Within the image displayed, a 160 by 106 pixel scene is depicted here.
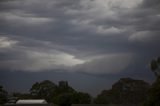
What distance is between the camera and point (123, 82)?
7781cm

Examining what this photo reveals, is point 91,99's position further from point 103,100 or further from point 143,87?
point 143,87

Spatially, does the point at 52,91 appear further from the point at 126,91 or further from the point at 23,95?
the point at 126,91

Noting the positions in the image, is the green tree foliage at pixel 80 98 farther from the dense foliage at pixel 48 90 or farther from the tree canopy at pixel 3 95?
the tree canopy at pixel 3 95

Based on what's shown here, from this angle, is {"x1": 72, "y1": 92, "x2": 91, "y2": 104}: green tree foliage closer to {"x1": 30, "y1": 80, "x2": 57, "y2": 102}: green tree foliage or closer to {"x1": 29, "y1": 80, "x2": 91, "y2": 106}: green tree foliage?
{"x1": 29, "y1": 80, "x2": 91, "y2": 106}: green tree foliage

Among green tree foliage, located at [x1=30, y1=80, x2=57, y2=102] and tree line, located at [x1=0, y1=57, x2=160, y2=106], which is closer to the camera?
tree line, located at [x1=0, y1=57, x2=160, y2=106]

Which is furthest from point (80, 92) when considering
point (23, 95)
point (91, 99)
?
point (23, 95)

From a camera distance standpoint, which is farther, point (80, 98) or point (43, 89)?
point (43, 89)

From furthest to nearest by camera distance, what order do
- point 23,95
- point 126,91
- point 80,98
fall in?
point 23,95 → point 126,91 → point 80,98

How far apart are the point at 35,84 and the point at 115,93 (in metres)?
20.2

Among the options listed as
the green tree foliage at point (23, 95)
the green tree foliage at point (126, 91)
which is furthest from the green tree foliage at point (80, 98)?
the green tree foliage at point (23, 95)

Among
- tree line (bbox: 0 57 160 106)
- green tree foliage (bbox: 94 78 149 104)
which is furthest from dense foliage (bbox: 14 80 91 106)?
green tree foliage (bbox: 94 78 149 104)

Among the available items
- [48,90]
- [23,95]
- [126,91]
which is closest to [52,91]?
[48,90]

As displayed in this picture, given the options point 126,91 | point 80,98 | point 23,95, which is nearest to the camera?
point 80,98

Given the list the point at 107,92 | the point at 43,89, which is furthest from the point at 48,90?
the point at 107,92
